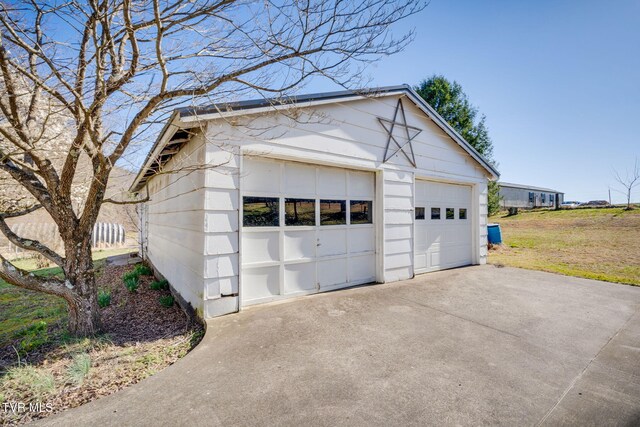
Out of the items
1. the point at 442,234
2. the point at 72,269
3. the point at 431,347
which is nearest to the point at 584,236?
the point at 442,234

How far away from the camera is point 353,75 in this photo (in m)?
3.46

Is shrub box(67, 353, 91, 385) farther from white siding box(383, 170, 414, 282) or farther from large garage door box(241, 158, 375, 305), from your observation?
white siding box(383, 170, 414, 282)

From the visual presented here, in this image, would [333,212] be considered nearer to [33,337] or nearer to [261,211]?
[261,211]

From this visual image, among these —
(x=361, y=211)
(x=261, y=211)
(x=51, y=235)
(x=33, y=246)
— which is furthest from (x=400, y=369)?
(x=51, y=235)

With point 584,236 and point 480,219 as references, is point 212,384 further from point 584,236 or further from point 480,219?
point 584,236

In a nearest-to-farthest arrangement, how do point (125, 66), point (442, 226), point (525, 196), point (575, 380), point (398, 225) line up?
point (575, 380)
point (125, 66)
point (398, 225)
point (442, 226)
point (525, 196)

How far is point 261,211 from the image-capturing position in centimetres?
448

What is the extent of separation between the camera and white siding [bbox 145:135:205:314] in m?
4.04

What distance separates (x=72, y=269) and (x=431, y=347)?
14.4 feet

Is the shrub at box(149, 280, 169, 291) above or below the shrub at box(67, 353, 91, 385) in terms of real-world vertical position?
below

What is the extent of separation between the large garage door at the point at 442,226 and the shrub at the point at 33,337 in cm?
679

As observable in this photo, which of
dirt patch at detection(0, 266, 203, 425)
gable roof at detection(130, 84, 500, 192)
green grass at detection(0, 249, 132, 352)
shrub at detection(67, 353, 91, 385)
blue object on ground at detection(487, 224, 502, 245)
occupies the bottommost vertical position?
green grass at detection(0, 249, 132, 352)

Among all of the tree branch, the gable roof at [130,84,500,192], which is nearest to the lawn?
the gable roof at [130,84,500,192]

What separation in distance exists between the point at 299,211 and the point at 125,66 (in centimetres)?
306
